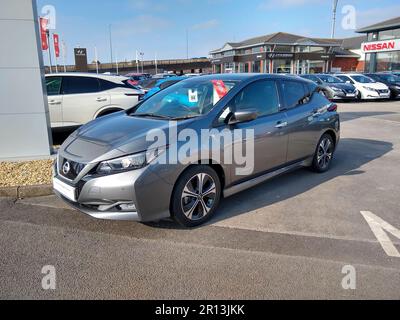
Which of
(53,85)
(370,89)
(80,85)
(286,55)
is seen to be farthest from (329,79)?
(286,55)

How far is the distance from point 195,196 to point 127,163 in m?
0.87

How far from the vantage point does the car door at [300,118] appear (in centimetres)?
496

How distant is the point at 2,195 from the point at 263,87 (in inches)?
155

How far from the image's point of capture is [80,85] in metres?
7.65

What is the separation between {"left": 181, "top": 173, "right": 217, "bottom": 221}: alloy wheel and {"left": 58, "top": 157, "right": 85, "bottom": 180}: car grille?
3.63ft

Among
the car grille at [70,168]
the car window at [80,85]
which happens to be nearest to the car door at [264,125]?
the car grille at [70,168]

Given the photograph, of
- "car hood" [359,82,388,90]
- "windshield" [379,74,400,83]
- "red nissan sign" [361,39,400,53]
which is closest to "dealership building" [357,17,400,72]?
"red nissan sign" [361,39,400,53]

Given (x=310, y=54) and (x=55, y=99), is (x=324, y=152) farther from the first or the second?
(x=310, y=54)

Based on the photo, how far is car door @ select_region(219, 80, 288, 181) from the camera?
425 cm

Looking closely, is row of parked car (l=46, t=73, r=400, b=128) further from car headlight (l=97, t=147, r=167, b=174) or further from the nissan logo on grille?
car headlight (l=97, t=147, r=167, b=174)

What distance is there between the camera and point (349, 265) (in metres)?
3.13

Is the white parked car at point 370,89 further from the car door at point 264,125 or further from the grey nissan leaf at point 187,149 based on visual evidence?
the car door at point 264,125
